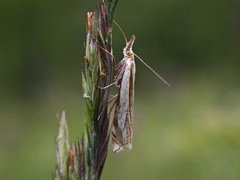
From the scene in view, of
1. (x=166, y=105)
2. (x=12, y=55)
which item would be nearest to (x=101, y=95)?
(x=166, y=105)

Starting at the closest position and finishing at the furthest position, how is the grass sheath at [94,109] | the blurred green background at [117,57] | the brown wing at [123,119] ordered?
the grass sheath at [94,109] → the brown wing at [123,119] → the blurred green background at [117,57]

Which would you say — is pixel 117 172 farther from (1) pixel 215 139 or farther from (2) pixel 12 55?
(2) pixel 12 55

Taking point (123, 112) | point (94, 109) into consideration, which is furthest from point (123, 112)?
point (94, 109)

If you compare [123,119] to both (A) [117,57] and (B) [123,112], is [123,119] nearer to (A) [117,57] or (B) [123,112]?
(B) [123,112]

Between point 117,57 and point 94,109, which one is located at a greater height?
point 94,109

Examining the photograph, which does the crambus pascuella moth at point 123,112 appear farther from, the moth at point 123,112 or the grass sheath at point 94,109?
the grass sheath at point 94,109

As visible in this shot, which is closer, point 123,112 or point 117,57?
point 123,112

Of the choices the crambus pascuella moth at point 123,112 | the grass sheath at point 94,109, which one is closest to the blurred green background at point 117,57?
the crambus pascuella moth at point 123,112

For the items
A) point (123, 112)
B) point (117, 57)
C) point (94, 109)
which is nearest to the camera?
point (94, 109)
